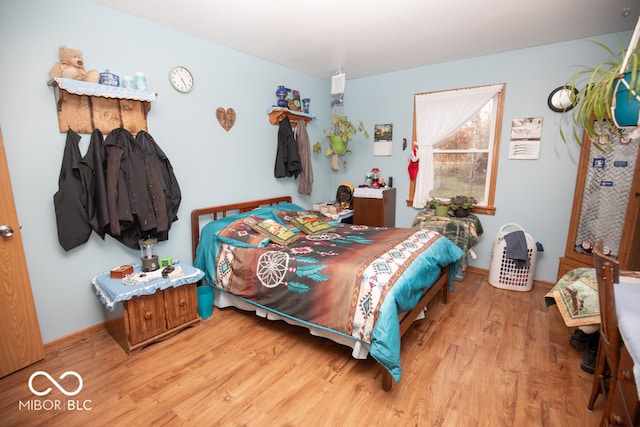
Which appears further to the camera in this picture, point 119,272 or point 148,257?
point 148,257

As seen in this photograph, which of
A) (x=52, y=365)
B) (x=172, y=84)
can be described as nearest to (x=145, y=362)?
(x=52, y=365)

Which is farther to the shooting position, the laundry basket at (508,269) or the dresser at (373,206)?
the dresser at (373,206)

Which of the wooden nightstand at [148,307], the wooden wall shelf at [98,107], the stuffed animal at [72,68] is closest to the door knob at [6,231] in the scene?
the wooden nightstand at [148,307]

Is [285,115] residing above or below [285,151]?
above

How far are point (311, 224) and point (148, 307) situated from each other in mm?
1572

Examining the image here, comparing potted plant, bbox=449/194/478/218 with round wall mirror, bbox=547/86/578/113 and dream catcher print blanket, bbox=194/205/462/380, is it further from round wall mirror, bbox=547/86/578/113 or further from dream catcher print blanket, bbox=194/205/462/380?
round wall mirror, bbox=547/86/578/113

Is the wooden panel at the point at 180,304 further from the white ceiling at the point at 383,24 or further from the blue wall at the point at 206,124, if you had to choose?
the white ceiling at the point at 383,24

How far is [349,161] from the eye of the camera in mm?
4609

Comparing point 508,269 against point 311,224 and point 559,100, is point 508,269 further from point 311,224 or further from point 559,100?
point 311,224

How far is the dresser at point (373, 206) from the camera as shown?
389cm


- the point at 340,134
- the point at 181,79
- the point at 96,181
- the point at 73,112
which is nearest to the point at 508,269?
the point at 340,134

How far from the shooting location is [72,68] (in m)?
2.04

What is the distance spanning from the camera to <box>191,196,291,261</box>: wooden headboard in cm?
294

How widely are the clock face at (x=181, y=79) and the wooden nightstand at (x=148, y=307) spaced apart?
1.61 m
